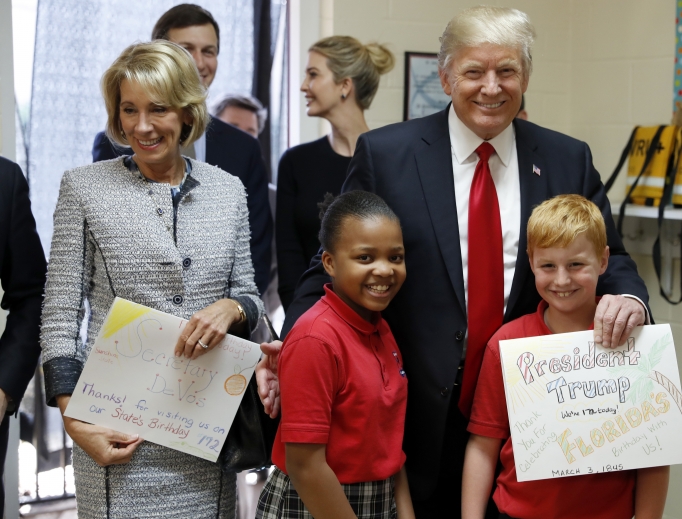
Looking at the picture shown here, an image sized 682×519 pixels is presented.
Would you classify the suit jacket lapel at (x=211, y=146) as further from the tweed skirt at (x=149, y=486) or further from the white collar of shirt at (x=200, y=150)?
the tweed skirt at (x=149, y=486)

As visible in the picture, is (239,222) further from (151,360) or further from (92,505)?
(92,505)

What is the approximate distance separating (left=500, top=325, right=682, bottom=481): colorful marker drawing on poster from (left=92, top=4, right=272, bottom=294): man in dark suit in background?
120 centimetres

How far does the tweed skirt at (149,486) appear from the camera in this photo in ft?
5.14

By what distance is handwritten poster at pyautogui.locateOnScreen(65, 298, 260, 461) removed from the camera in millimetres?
1548

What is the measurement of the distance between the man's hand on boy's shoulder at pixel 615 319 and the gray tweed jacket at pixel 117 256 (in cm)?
72

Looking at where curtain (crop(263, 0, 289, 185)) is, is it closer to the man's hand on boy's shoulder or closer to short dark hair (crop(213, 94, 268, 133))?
short dark hair (crop(213, 94, 268, 133))

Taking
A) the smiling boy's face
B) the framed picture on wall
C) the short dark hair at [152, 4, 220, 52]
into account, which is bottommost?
the smiling boy's face

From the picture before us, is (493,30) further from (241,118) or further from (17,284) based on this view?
(241,118)

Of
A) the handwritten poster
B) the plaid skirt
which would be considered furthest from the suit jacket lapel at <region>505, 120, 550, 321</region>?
the handwritten poster

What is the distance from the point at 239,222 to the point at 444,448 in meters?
0.67

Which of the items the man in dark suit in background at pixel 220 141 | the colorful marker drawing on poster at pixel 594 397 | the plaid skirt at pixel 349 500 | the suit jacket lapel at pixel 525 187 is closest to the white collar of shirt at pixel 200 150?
the man in dark suit in background at pixel 220 141

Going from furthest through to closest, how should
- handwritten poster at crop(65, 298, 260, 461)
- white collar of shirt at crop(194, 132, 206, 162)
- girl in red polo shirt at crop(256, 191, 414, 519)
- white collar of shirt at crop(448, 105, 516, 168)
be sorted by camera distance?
white collar of shirt at crop(194, 132, 206, 162) → white collar of shirt at crop(448, 105, 516, 168) → handwritten poster at crop(65, 298, 260, 461) → girl in red polo shirt at crop(256, 191, 414, 519)

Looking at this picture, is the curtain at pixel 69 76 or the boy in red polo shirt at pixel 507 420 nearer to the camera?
the boy in red polo shirt at pixel 507 420

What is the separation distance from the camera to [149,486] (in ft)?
5.19
